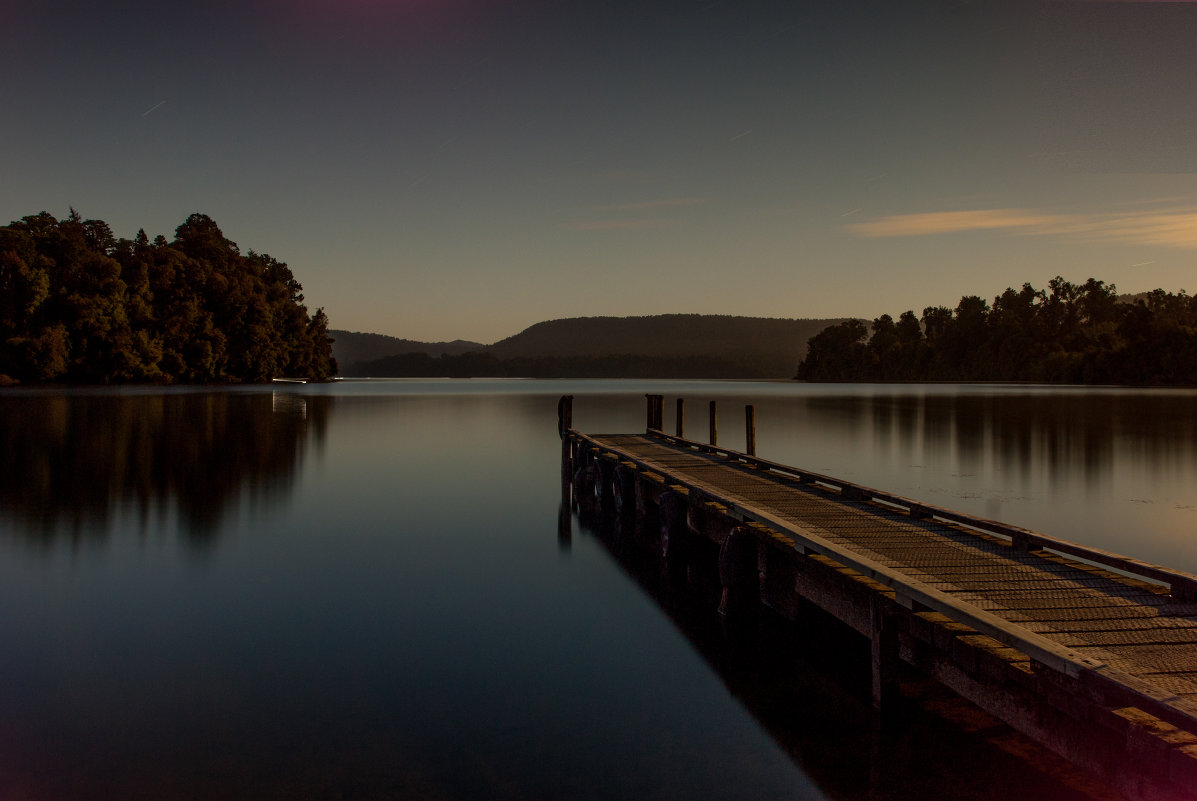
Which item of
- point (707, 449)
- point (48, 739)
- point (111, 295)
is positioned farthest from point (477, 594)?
point (111, 295)

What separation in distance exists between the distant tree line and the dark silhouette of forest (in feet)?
348

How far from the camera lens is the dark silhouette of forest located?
70.1m

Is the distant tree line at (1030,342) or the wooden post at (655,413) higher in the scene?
the distant tree line at (1030,342)

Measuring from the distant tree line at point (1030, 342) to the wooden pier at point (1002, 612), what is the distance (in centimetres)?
11176

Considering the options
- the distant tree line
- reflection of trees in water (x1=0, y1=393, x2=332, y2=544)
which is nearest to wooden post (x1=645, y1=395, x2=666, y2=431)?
reflection of trees in water (x1=0, y1=393, x2=332, y2=544)

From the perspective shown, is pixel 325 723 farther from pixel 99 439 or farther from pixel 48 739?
pixel 99 439

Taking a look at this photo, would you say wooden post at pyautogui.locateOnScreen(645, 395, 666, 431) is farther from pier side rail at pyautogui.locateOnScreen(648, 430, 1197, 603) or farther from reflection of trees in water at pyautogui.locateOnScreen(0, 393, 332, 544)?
pier side rail at pyautogui.locateOnScreen(648, 430, 1197, 603)

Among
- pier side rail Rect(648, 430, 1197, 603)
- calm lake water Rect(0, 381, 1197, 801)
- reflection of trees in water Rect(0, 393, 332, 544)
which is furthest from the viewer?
reflection of trees in water Rect(0, 393, 332, 544)

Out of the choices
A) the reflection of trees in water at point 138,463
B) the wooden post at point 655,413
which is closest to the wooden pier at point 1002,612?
the reflection of trees in water at point 138,463

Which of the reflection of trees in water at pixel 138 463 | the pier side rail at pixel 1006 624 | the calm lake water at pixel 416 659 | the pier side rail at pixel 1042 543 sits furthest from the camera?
the reflection of trees in water at pixel 138 463

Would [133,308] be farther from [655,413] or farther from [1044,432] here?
[1044,432]

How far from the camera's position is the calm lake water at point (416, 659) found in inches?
235

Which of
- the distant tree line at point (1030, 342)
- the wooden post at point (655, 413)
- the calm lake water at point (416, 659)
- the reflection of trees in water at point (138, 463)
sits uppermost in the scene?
the distant tree line at point (1030, 342)

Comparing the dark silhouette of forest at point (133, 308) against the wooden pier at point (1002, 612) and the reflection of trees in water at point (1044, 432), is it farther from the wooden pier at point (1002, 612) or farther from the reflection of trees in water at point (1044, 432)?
the wooden pier at point (1002, 612)
